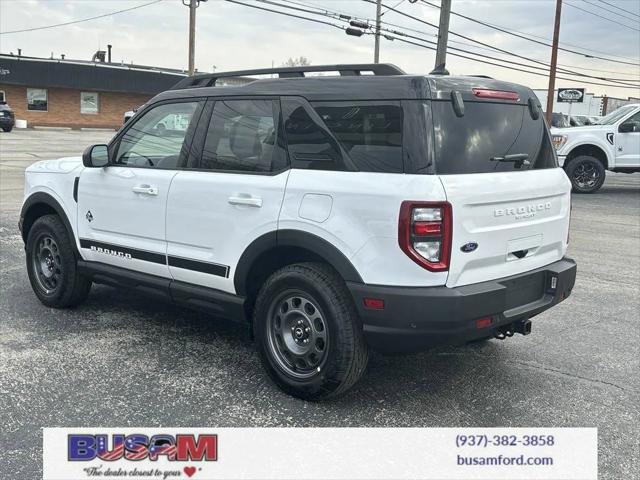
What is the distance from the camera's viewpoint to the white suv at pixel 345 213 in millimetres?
3357

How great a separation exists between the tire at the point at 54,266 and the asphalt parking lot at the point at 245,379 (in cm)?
14

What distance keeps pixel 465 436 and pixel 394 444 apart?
38 cm

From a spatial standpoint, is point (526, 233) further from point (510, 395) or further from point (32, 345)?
point (32, 345)

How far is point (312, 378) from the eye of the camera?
3.71 meters

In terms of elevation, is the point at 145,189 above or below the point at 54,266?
above

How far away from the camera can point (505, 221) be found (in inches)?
143

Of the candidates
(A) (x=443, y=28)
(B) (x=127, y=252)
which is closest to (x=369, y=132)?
(B) (x=127, y=252)

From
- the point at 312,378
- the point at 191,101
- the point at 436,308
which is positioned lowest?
the point at 312,378

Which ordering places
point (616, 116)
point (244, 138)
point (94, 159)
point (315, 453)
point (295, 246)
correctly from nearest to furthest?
1. point (315, 453)
2. point (295, 246)
3. point (244, 138)
4. point (94, 159)
5. point (616, 116)

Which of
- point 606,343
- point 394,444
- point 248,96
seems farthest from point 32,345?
point 606,343

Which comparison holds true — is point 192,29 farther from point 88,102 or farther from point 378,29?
point 88,102

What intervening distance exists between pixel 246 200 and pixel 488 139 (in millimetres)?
1483

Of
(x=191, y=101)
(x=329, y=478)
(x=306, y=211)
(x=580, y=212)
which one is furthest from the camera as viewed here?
(x=580, y=212)

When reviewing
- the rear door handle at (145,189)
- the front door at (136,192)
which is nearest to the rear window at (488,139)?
the front door at (136,192)
